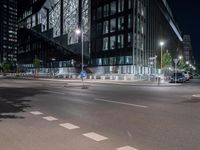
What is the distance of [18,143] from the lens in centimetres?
560

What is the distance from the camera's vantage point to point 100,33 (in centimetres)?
6644

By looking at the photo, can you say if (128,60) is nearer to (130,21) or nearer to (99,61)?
(130,21)

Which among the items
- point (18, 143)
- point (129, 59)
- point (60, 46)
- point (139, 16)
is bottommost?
point (18, 143)

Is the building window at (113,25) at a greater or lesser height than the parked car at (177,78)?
greater

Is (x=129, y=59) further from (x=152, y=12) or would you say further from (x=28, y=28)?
(x=28, y=28)

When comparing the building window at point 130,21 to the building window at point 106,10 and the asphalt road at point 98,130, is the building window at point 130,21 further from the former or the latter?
the asphalt road at point 98,130

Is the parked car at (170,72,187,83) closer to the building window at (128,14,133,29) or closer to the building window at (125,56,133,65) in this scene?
the building window at (125,56,133,65)

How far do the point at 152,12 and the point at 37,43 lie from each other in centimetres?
4673

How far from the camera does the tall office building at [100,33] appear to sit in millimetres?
59188

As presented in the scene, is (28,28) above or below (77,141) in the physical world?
above

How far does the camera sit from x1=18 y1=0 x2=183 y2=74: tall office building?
194ft

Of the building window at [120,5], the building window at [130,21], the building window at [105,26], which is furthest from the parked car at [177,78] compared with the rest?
the building window at [105,26]

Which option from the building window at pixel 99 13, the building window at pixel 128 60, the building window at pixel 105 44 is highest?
the building window at pixel 99 13

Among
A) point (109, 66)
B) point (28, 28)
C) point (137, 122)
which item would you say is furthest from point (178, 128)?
point (28, 28)
